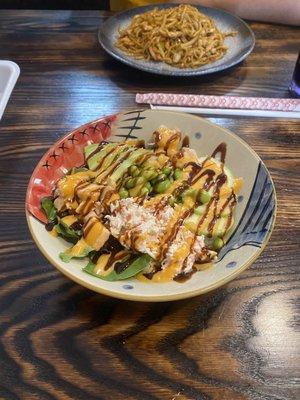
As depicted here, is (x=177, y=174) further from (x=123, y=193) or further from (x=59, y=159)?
(x=59, y=159)

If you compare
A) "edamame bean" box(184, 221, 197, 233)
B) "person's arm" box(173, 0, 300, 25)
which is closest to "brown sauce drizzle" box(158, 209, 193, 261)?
"edamame bean" box(184, 221, 197, 233)

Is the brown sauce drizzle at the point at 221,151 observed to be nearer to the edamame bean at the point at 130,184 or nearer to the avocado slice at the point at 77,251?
the edamame bean at the point at 130,184

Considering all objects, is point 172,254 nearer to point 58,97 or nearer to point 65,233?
point 65,233

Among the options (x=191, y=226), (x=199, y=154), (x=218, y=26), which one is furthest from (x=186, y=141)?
(x=218, y=26)

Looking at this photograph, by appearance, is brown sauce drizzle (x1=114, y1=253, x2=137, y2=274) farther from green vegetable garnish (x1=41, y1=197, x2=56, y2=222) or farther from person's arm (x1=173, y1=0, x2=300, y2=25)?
person's arm (x1=173, y1=0, x2=300, y2=25)

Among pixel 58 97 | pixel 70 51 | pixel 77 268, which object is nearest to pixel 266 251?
pixel 77 268

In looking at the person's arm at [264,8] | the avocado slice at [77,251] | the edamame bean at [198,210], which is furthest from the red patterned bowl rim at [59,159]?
the person's arm at [264,8]
